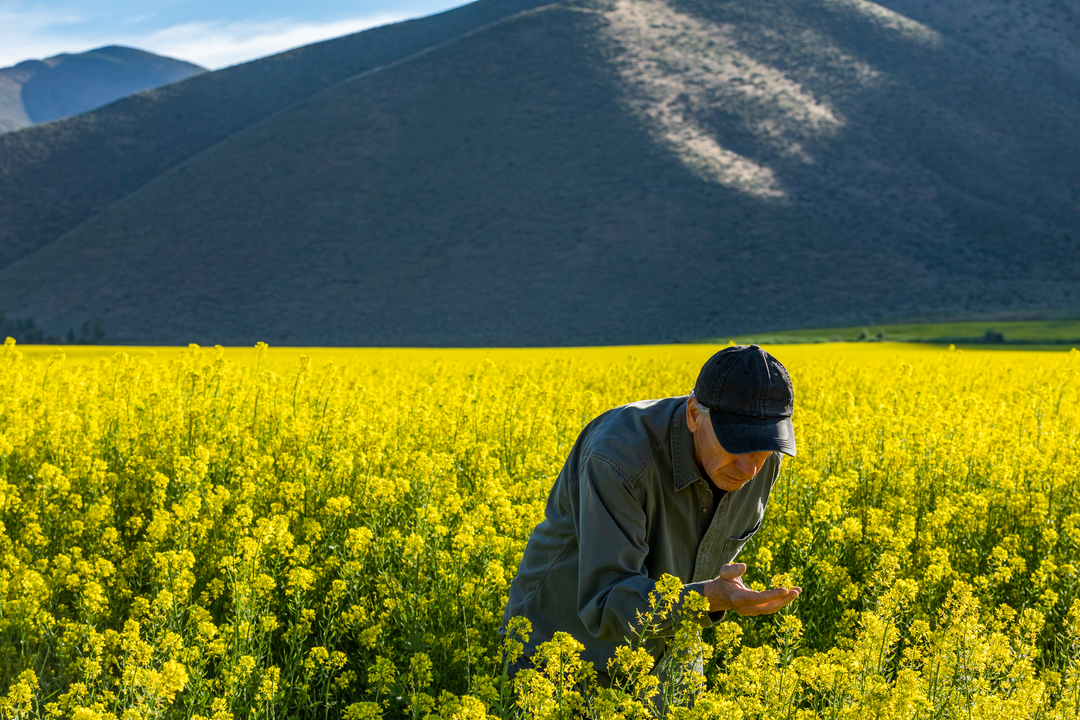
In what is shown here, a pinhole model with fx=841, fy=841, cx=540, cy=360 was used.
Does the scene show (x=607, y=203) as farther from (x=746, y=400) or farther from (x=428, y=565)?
(x=746, y=400)

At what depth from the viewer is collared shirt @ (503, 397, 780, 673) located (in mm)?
2109

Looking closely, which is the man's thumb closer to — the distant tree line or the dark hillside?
the distant tree line

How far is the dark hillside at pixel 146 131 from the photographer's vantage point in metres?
67.0

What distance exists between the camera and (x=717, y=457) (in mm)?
2195

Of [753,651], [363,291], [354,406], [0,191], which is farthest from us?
[0,191]

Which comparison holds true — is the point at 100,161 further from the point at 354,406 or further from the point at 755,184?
the point at 354,406

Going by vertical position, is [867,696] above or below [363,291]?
above

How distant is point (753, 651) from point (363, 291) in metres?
50.4

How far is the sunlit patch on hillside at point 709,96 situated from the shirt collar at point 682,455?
53.6m

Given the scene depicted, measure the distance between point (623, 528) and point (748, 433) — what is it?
0.40m

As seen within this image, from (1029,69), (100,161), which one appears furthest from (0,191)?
(1029,69)

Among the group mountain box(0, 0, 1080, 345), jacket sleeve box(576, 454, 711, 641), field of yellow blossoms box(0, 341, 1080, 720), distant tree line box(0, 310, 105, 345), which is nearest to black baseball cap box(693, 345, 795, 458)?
jacket sleeve box(576, 454, 711, 641)

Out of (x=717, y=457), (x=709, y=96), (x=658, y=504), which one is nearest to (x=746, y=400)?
(x=717, y=457)

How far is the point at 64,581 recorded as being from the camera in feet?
11.7
